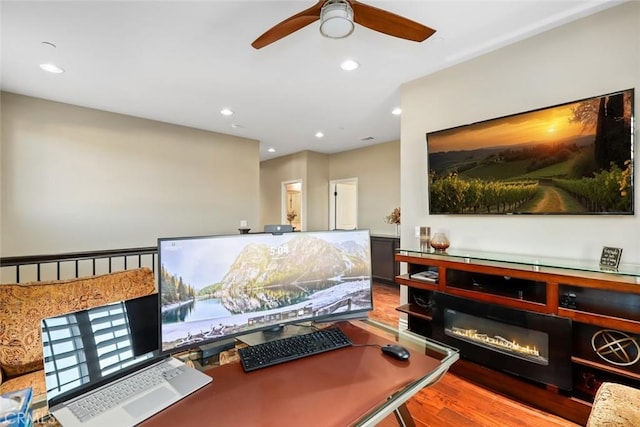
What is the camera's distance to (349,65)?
2.72m

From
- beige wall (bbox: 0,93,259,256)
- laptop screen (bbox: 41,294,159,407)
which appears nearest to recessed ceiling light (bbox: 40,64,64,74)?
beige wall (bbox: 0,93,259,256)

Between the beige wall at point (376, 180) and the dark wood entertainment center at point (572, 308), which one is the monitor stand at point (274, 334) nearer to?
the dark wood entertainment center at point (572, 308)

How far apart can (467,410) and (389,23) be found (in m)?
2.50

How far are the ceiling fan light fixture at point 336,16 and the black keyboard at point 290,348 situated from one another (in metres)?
1.59

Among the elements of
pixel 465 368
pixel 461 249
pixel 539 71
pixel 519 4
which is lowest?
pixel 465 368

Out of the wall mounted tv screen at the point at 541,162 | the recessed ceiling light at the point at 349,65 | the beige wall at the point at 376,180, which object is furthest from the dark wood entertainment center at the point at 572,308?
the beige wall at the point at 376,180

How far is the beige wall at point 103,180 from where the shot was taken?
339 cm

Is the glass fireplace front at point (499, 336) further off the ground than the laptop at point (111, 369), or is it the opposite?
the laptop at point (111, 369)

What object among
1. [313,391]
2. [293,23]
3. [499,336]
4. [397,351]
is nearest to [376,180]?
[499,336]

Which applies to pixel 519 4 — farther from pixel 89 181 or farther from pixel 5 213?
pixel 5 213

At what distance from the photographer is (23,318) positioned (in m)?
1.59

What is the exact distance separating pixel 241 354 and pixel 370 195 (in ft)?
16.6

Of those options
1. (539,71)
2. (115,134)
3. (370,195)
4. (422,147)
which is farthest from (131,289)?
(370,195)

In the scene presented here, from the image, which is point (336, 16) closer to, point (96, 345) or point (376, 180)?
point (96, 345)
